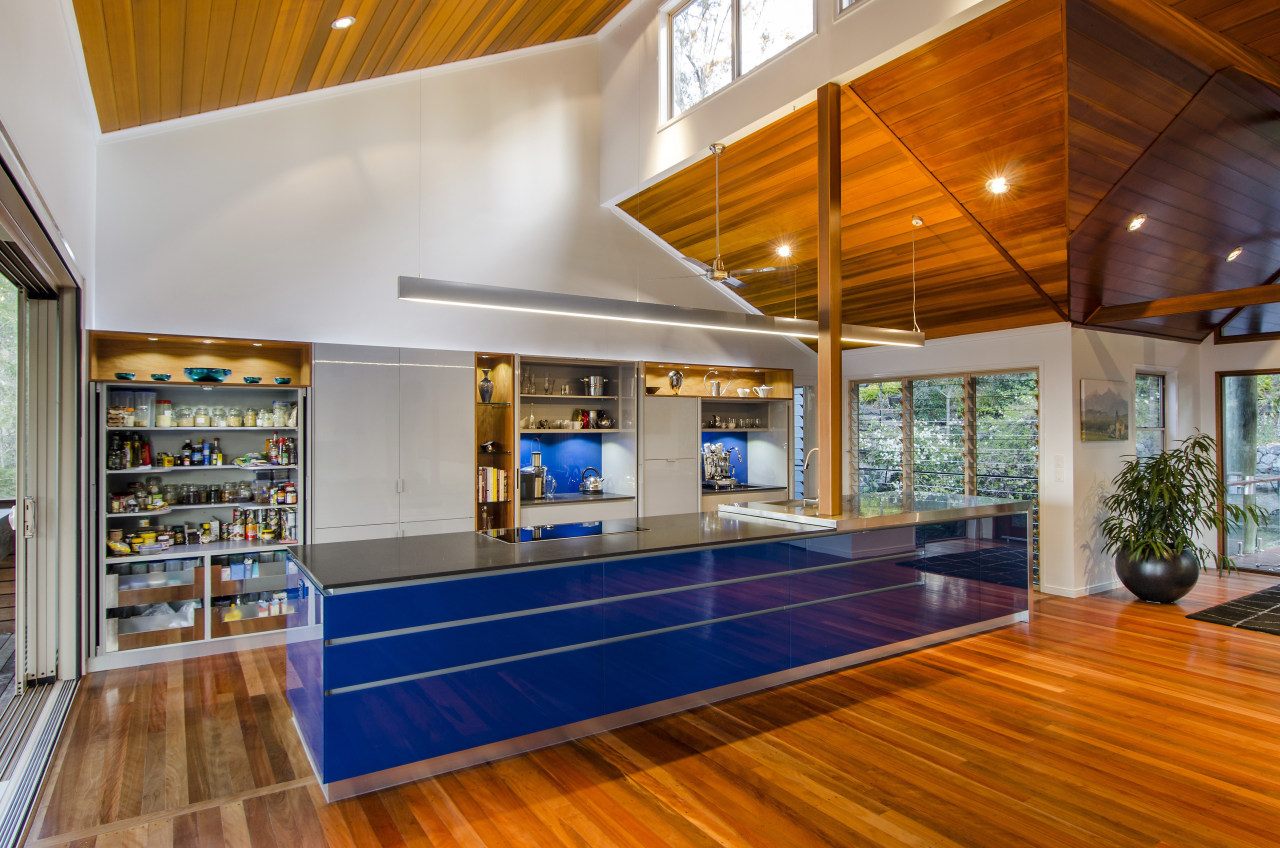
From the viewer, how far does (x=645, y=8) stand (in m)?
5.81

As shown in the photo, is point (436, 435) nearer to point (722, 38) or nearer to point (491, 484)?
point (491, 484)

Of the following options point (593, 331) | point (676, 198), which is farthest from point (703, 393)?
point (676, 198)

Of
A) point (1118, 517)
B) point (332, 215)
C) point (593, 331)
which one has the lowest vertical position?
point (1118, 517)

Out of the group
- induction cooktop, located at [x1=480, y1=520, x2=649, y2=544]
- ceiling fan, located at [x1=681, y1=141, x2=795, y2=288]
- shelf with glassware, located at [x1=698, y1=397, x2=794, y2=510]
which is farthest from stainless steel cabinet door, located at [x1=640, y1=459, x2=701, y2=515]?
induction cooktop, located at [x1=480, y1=520, x2=649, y2=544]

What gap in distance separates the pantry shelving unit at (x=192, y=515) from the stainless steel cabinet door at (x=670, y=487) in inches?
112

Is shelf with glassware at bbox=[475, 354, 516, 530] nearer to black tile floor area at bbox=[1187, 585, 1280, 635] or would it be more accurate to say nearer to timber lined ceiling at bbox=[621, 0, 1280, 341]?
timber lined ceiling at bbox=[621, 0, 1280, 341]

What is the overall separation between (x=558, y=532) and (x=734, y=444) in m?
4.10

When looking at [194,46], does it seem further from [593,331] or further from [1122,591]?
[1122,591]

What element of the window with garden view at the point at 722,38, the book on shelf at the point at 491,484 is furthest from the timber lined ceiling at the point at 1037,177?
the book on shelf at the point at 491,484

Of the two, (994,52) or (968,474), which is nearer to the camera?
(994,52)

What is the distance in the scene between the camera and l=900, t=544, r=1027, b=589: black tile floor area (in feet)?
15.5

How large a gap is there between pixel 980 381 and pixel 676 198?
3.37m

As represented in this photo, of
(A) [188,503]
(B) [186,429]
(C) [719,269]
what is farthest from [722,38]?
(A) [188,503]

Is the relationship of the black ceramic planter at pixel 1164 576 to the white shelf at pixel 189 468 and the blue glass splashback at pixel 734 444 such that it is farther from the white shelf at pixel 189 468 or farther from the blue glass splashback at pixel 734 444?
the white shelf at pixel 189 468
